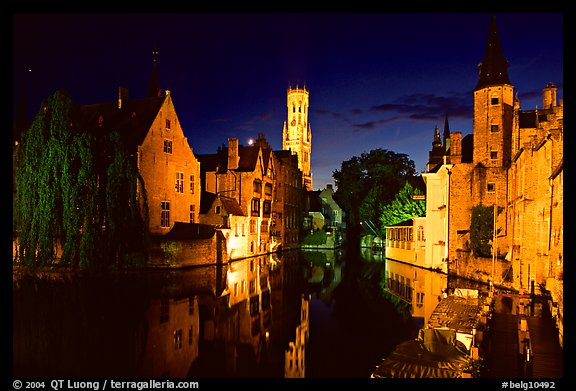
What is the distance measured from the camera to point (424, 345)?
12305 mm

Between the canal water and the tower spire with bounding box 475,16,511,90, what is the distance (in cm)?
1561

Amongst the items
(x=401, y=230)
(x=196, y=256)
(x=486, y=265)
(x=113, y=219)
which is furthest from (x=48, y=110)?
(x=401, y=230)

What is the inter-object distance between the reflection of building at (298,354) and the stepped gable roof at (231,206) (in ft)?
85.9

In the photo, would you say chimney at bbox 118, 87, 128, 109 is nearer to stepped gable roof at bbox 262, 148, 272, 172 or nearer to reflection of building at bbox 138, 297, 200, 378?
stepped gable roof at bbox 262, 148, 272, 172

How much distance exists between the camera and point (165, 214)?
128 ft

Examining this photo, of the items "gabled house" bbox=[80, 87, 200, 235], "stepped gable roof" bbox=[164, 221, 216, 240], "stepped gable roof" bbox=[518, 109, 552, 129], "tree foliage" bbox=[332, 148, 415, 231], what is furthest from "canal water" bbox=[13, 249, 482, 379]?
"tree foliage" bbox=[332, 148, 415, 231]

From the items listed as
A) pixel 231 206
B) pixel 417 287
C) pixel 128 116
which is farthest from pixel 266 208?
pixel 417 287

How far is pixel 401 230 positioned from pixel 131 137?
90.0ft

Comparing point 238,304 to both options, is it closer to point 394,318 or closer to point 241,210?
point 394,318

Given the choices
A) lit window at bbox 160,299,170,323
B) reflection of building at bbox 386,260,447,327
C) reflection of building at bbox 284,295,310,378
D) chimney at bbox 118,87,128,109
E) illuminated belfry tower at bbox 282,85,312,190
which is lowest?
reflection of building at bbox 284,295,310,378

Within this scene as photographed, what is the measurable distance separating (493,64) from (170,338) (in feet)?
103

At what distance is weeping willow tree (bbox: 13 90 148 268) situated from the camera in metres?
28.5

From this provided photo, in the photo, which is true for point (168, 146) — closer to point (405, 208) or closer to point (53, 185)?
point (53, 185)

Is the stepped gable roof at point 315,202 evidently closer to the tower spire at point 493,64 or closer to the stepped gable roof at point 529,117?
the tower spire at point 493,64
